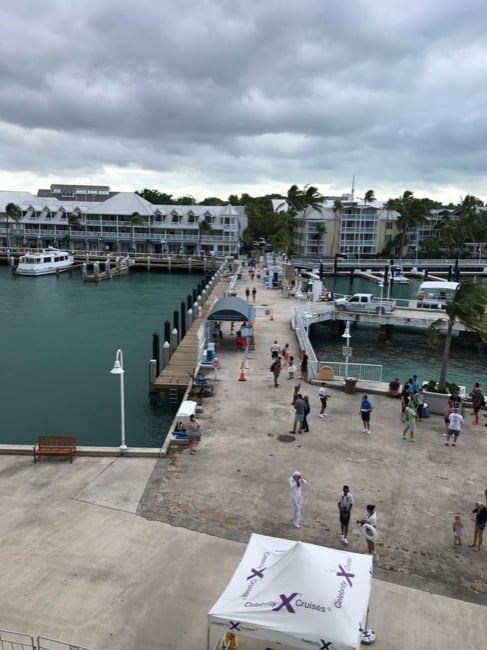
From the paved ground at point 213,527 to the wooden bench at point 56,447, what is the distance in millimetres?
325

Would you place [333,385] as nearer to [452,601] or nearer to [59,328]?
[452,601]

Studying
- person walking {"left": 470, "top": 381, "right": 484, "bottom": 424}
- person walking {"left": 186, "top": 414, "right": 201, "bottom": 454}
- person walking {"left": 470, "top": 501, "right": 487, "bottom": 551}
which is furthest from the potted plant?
person walking {"left": 186, "top": 414, "right": 201, "bottom": 454}

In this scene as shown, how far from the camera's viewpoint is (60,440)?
1570 cm

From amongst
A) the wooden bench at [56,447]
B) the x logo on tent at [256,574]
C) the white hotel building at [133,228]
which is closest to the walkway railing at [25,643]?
the x logo on tent at [256,574]

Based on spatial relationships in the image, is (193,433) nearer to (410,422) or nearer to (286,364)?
(410,422)

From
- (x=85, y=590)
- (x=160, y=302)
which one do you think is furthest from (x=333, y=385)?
(x=160, y=302)

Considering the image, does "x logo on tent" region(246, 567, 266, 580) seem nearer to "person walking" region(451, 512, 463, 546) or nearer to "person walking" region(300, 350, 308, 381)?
"person walking" region(451, 512, 463, 546)

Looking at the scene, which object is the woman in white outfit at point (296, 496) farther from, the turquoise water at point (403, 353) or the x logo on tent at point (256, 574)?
the turquoise water at point (403, 353)

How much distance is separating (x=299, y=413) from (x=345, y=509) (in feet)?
20.1

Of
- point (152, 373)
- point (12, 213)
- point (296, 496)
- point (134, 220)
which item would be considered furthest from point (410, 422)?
point (12, 213)

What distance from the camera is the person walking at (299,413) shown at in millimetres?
17625

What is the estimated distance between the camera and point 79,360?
34.9m

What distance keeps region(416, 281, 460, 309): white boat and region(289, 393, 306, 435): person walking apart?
30.1 meters

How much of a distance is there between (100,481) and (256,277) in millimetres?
50709
